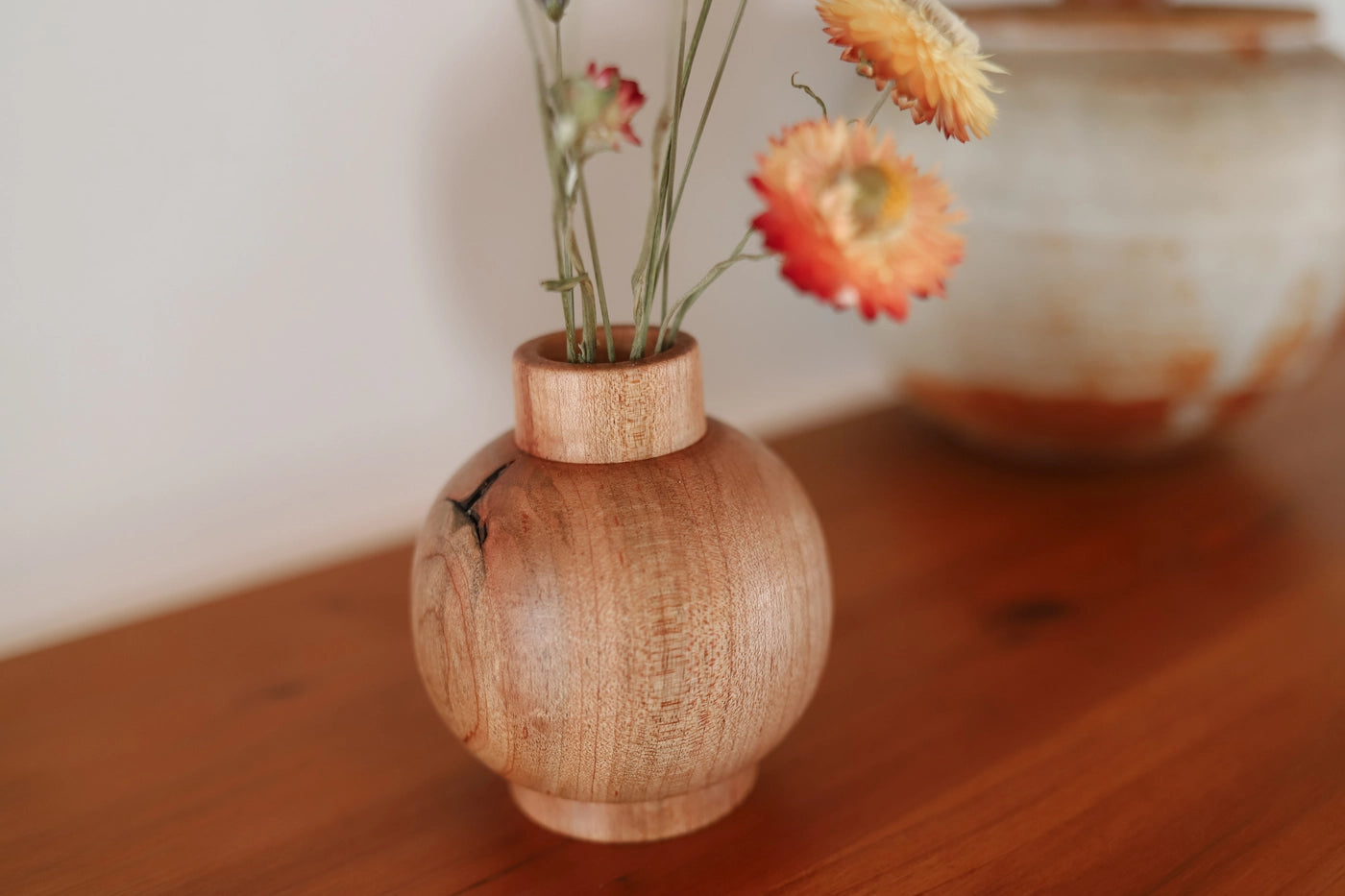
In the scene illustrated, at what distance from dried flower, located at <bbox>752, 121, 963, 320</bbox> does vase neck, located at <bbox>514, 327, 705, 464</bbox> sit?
0.30 feet

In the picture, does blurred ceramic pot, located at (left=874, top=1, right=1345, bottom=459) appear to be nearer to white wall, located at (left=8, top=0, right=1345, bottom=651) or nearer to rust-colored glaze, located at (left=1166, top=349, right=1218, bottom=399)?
rust-colored glaze, located at (left=1166, top=349, right=1218, bottom=399)

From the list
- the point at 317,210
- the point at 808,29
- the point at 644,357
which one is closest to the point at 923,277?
the point at 644,357

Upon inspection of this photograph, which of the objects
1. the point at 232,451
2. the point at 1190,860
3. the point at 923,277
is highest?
the point at 923,277

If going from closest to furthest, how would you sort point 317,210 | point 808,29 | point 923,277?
point 923,277 → point 317,210 → point 808,29

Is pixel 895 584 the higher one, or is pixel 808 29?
pixel 808 29

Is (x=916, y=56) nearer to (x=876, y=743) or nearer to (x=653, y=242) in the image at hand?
(x=653, y=242)

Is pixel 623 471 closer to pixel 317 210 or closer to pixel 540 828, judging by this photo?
pixel 540 828

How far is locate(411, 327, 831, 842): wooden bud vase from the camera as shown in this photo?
0.38 metres

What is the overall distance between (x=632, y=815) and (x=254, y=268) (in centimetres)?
34

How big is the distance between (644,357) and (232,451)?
30 cm

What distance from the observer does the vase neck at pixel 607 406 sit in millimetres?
392

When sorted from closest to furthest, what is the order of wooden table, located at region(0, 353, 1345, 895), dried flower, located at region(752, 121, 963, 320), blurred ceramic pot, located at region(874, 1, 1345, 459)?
dried flower, located at region(752, 121, 963, 320), wooden table, located at region(0, 353, 1345, 895), blurred ceramic pot, located at region(874, 1, 1345, 459)

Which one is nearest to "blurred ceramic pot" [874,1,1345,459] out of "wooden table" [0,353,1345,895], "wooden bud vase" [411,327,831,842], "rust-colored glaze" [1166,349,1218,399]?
"rust-colored glaze" [1166,349,1218,399]

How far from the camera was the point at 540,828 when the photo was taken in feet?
1.48
